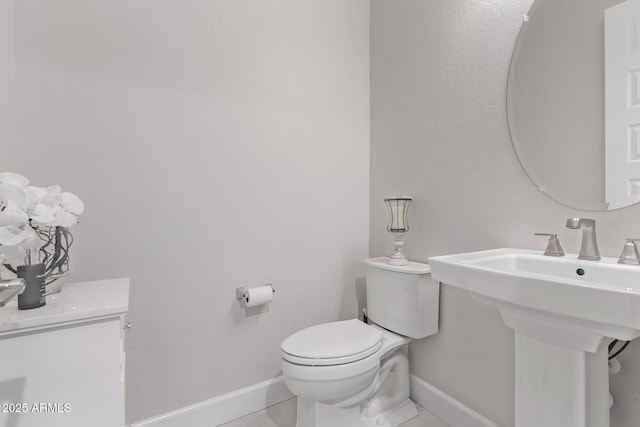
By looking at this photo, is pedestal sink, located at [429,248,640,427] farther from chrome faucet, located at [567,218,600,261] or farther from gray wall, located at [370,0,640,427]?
gray wall, located at [370,0,640,427]

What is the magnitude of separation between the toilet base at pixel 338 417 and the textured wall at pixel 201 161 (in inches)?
14.3

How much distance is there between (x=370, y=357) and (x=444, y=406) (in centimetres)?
55

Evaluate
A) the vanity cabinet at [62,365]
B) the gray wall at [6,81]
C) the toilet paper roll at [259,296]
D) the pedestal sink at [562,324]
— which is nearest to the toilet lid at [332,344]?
the toilet paper roll at [259,296]

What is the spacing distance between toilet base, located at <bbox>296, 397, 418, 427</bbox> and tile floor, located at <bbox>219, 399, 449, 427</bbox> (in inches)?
2.5

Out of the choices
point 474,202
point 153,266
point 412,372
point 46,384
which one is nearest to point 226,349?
point 153,266

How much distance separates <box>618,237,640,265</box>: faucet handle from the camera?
837 millimetres

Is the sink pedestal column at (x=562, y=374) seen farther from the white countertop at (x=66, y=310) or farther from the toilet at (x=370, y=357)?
Result: the white countertop at (x=66, y=310)

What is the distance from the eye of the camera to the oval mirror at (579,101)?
93 centimetres

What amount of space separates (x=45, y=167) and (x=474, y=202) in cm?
177

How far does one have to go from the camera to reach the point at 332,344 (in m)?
1.26

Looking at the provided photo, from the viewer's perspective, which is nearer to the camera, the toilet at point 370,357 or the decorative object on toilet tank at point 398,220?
the toilet at point 370,357

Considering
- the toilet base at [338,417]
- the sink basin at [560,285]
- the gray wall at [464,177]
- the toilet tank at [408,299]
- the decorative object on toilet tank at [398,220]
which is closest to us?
the sink basin at [560,285]

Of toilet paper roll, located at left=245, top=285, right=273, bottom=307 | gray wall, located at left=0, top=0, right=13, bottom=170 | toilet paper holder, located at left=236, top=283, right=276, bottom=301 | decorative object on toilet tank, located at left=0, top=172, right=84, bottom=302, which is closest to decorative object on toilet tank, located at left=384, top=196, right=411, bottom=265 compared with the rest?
toilet paper roll, located at left=245, top=285, right=273, bottom=307

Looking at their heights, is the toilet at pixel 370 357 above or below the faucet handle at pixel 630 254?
below
